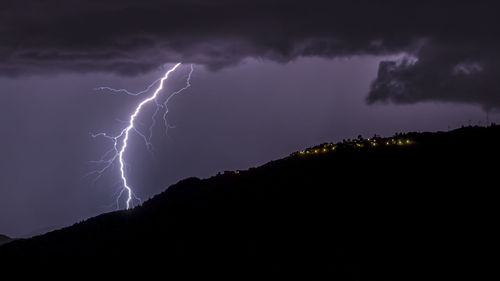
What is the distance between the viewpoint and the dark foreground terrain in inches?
677

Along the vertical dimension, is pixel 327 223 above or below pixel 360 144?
below

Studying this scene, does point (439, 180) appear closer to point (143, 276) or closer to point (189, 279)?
point (189, 279)

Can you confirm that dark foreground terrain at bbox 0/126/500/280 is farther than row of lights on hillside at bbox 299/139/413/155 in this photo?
No

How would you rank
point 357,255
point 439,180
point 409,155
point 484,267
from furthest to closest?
point 409,155
point 439,180
point 357,255
point 484,267

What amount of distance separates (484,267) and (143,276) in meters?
10.8

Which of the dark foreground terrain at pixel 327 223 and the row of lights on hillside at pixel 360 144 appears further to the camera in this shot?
the row of lights on hillside at pixel 360 144

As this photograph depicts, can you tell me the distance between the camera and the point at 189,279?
1848cm

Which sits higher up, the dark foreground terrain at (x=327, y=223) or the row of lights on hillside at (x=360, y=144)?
the row of lights on hillside at (x=360, y=144)

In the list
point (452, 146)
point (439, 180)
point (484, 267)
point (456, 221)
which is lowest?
point (484, 267)

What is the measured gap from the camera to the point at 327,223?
20234 mm

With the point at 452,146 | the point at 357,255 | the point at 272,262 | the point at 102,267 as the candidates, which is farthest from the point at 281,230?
the point at 452,146

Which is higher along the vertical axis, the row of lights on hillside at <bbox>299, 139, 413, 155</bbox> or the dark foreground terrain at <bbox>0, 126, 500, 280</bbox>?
the row of lights on hillside at <bbox>299, 139, 413, 155</bbox>

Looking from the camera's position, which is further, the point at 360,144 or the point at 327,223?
the point at 360,144

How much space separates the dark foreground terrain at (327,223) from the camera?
17203mm
